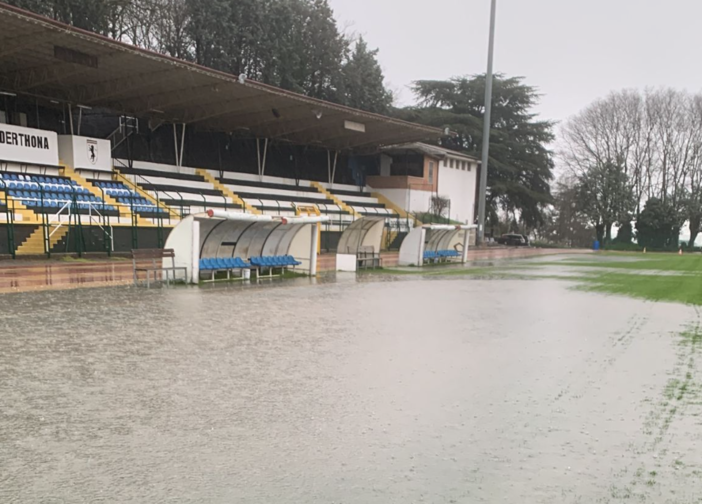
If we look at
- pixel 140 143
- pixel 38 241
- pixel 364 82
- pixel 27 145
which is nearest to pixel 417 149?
pixel 364 82

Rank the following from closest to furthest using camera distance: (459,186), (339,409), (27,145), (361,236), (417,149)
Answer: (339,409)
(27,145)
(361,236)
(417,149)
(459,186)

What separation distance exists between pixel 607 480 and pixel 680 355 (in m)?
4.94

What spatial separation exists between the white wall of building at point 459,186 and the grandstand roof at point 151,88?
331 inches

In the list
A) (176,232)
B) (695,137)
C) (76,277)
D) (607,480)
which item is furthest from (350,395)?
(695,137)

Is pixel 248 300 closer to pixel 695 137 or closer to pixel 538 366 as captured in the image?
pixel 538 366

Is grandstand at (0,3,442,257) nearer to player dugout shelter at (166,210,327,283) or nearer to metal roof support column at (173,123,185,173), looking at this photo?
metal roof support column at (173,123,185,173)

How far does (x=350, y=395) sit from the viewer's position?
5.76 metres

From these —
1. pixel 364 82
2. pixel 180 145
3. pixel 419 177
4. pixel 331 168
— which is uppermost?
pixel 364 82

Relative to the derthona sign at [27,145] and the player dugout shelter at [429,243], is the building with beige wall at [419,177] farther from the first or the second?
the derthona sign at [27,145]

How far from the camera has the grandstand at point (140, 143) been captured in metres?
21.1

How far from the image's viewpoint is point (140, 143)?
108 feet

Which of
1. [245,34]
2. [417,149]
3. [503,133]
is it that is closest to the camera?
[245,34]

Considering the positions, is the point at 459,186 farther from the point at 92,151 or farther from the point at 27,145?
the point at 27,145

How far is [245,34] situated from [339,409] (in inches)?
1623
